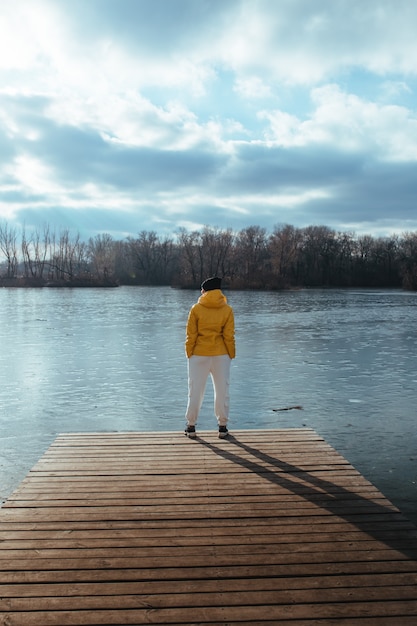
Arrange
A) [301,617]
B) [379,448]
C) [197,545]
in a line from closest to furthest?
[301,617] < [197,545] < [379,448]

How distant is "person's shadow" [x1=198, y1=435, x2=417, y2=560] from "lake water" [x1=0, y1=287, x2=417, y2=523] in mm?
909

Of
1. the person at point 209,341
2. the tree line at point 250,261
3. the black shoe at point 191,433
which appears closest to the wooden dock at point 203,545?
the black shoe at point 191,433

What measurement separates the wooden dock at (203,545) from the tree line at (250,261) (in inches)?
2885

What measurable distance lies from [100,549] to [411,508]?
301 centimetres

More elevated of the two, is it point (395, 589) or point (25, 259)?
point (25, 259)

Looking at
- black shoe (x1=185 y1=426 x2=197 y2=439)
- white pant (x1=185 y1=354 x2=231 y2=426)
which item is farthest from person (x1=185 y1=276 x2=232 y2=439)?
black shoe (x1=185 y1=426 x2=197 y2=439)

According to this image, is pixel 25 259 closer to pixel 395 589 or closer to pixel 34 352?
pixel 34 352

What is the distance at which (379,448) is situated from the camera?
7066 mm

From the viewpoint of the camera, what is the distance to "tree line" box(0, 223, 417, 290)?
84.2 m

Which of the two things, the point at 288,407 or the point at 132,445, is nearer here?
the point at 132,445

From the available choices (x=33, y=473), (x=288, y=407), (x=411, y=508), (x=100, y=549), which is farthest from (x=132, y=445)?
(x=288, y=407)

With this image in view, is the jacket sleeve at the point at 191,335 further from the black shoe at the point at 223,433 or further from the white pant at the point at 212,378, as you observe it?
the black shoe at the point at 223,433

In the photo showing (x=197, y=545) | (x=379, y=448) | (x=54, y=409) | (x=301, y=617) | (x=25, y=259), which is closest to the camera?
(x=301, y=617)

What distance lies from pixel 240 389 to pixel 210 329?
4943 millimetres
